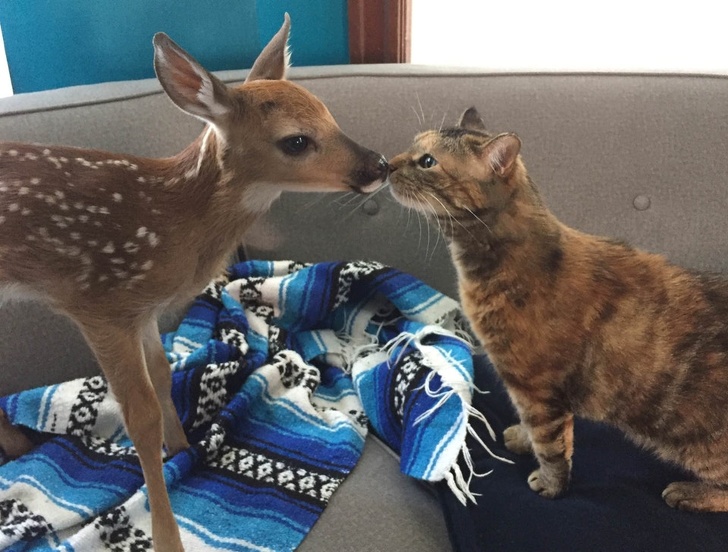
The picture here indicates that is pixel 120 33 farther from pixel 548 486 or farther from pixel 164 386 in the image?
pixel 548 486

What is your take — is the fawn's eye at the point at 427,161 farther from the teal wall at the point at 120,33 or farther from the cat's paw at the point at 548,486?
the teal wall at the point at 120,33

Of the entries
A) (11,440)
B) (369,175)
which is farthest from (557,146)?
(11,440)

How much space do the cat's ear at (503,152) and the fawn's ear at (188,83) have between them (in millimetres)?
476

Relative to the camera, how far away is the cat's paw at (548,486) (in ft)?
4.00

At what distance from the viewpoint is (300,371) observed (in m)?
1.54

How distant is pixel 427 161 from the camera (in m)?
1.29

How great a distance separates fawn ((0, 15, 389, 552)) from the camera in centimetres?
102

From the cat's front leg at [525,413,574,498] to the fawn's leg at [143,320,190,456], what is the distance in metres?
0.72

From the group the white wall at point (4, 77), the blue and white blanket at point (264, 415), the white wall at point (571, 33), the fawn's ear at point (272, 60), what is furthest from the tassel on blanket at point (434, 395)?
the white wall at point (4, 77)

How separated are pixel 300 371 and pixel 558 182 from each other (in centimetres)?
84

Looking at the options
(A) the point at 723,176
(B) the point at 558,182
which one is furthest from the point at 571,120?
(A) the point at 723,176

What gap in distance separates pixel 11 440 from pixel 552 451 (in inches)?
43.6

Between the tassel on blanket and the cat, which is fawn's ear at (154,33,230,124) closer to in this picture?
the cat

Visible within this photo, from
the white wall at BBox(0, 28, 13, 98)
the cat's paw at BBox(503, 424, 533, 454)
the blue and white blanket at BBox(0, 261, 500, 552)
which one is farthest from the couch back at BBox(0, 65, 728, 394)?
the cat's paw at BBox(503, 424, 533, 454)
